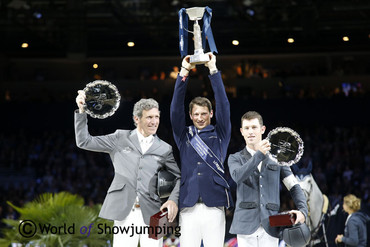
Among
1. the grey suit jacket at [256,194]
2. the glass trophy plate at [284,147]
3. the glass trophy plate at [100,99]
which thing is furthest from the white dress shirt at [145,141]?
the glass trophy plate at [284,147]

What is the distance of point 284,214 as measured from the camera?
4.70 meters

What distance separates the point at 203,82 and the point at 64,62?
515cm

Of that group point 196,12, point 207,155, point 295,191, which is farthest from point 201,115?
point 295,191

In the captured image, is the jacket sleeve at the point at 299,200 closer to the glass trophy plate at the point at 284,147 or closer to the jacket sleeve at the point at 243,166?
the glass trophy plate at the point at 284,147

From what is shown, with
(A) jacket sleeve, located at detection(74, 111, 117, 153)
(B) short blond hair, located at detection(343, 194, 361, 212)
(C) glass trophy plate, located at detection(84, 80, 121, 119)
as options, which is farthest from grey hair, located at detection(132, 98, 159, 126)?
(B) short blond hair, located at detection(343, 194, 361, 212)

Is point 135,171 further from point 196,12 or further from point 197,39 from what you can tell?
point 196,12

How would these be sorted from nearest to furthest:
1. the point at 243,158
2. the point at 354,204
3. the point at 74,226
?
the point at 243,158, the point at 74,226, the point at 354,204

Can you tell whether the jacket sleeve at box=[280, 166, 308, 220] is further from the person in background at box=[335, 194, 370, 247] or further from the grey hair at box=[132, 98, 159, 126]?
the person in background at box=[335, 194, 370, 247]

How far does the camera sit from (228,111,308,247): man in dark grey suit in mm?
4812

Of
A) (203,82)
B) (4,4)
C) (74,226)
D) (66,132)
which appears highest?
(4,4)

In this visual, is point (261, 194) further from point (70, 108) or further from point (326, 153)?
point (70, 108)

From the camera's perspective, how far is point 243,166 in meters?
4.75

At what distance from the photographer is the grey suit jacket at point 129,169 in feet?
16.1

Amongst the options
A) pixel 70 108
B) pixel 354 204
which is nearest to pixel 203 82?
pixel 70 108
